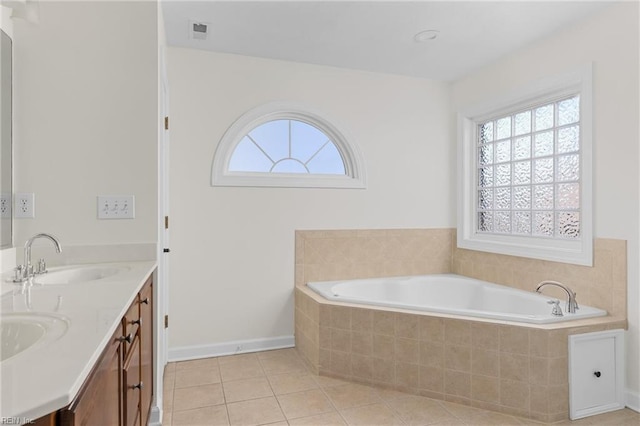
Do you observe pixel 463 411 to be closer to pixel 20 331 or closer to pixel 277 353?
pixel 277 353

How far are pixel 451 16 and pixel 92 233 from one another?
250cm

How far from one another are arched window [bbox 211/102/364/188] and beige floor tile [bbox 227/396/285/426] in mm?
1616

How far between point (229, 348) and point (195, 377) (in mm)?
452

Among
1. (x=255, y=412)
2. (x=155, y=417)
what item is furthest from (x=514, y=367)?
(x=155, y=417)

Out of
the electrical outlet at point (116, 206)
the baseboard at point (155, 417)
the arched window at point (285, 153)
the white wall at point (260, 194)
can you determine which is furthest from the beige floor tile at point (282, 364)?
the electrical outlet at point (116, 206)

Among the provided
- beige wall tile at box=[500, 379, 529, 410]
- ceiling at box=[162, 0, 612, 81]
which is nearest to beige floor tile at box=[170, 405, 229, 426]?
beige wall tile at box=[500, 379, 529, 410]

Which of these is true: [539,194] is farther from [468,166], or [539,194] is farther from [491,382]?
[491,382]

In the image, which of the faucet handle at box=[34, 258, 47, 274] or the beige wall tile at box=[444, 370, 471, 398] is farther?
the beige wall tile at box=[444, 370, 471, 398]

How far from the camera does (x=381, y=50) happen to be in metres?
3.00

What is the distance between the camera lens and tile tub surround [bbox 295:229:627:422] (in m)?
2.11

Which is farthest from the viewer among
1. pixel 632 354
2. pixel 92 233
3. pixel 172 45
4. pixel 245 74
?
pixel 245 74

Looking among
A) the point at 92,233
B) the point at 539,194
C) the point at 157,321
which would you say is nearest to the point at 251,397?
the point at 157,321

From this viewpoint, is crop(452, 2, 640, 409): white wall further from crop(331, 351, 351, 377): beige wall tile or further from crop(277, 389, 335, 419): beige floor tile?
crop(277, 389, 335, 419): beige floor tile

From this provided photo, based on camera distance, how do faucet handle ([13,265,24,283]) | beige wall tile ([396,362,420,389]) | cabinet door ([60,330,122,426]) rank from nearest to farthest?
cabinet door ([60,330,122,426])
faucet handle ([13,265,24,283])
beige wall tile ([396,362,420,389])
